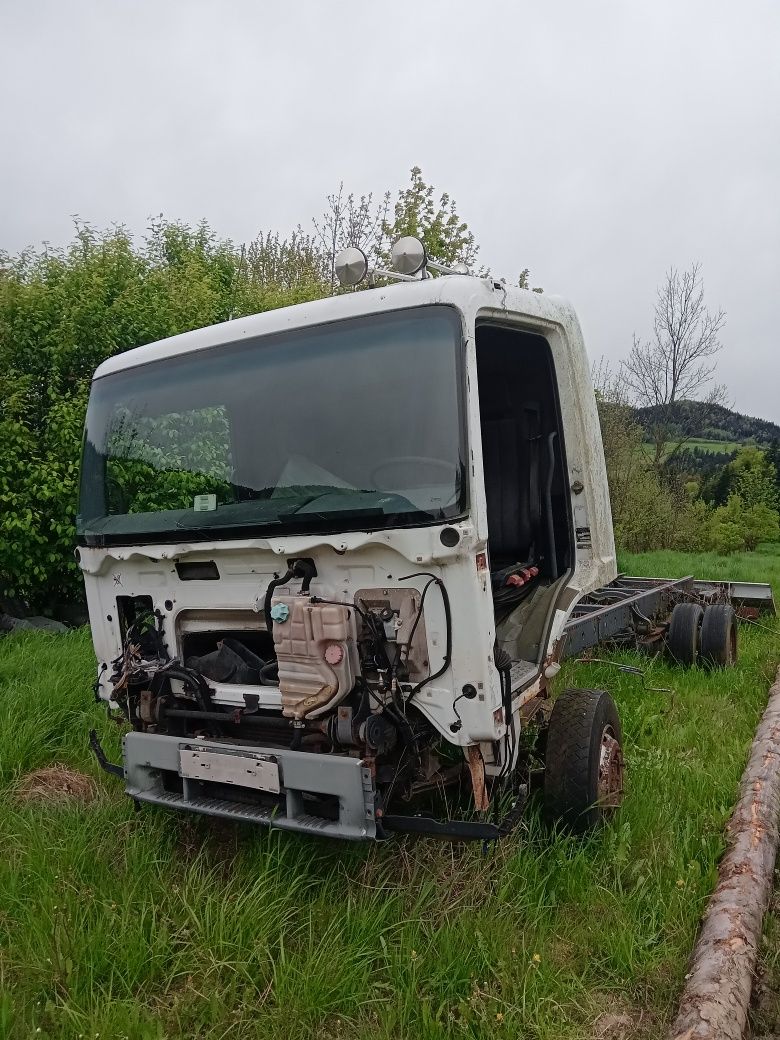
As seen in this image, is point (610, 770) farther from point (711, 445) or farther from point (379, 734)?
point (711, 445)

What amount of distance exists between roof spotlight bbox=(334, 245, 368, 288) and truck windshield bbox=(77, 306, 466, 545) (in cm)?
45

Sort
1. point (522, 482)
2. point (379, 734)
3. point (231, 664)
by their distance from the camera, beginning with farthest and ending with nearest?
1. point (522, 482)
2. point (231, 664)
3. point (379, 734)

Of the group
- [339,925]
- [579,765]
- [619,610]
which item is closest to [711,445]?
[619,610]

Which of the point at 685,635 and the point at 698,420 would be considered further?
the point at 698,420

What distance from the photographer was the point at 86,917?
3.05 m

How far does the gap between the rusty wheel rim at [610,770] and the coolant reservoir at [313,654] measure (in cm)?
148

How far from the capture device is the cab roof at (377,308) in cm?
310

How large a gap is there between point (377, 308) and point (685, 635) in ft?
15.4

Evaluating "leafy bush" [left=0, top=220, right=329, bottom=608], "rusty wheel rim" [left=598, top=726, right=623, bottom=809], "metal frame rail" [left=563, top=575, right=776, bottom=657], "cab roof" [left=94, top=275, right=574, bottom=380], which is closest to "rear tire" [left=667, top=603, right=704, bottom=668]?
"metal frame rail" [left=563, top=575, right=776, bottom=657]

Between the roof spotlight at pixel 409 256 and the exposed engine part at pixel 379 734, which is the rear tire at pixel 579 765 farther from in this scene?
the roof spotlight at pixel 409 256

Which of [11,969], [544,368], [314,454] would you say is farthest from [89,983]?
[544,368]

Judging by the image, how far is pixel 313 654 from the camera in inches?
119

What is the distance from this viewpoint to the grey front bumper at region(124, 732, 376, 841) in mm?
2881

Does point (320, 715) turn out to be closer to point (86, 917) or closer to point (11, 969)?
point (86, 917)
